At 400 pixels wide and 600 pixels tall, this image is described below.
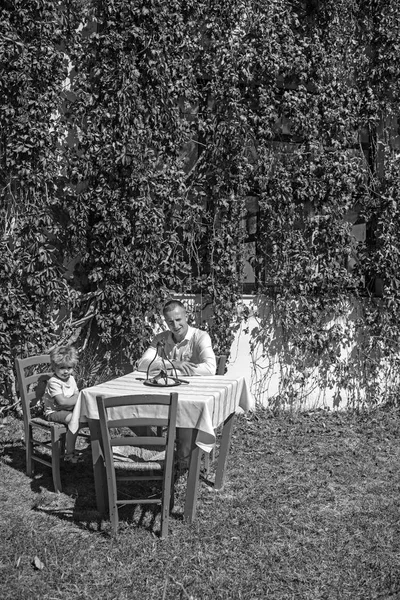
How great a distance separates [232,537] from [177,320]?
194 centimetres

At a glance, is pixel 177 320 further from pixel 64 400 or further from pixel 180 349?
pixel 64 400

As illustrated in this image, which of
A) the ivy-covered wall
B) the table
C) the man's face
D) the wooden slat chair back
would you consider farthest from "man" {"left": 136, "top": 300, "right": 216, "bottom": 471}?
the ivy-covered wall

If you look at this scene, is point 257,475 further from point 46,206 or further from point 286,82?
point 286,82

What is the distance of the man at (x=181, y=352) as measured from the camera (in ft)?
18.0

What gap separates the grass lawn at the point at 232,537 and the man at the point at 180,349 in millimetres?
948

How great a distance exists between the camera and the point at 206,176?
7801 mm

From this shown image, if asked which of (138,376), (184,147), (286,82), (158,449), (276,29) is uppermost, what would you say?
(276,29)

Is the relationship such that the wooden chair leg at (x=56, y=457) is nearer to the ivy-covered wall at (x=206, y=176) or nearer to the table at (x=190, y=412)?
the table at (x=190, y=412)

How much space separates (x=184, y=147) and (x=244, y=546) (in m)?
4.97

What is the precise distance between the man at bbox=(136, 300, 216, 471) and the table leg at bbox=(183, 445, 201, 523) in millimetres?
637

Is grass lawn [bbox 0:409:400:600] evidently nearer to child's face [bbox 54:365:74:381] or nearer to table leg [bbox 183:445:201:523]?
table leg [bbox 183:445:201:523]

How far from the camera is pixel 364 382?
8.25 metres

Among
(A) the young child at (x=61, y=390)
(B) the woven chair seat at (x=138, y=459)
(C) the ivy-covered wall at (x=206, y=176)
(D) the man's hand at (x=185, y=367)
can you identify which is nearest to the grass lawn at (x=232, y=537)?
(B) the woven chair seat at (x=138, y=459)

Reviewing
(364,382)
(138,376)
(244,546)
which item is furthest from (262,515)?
(364,382)
